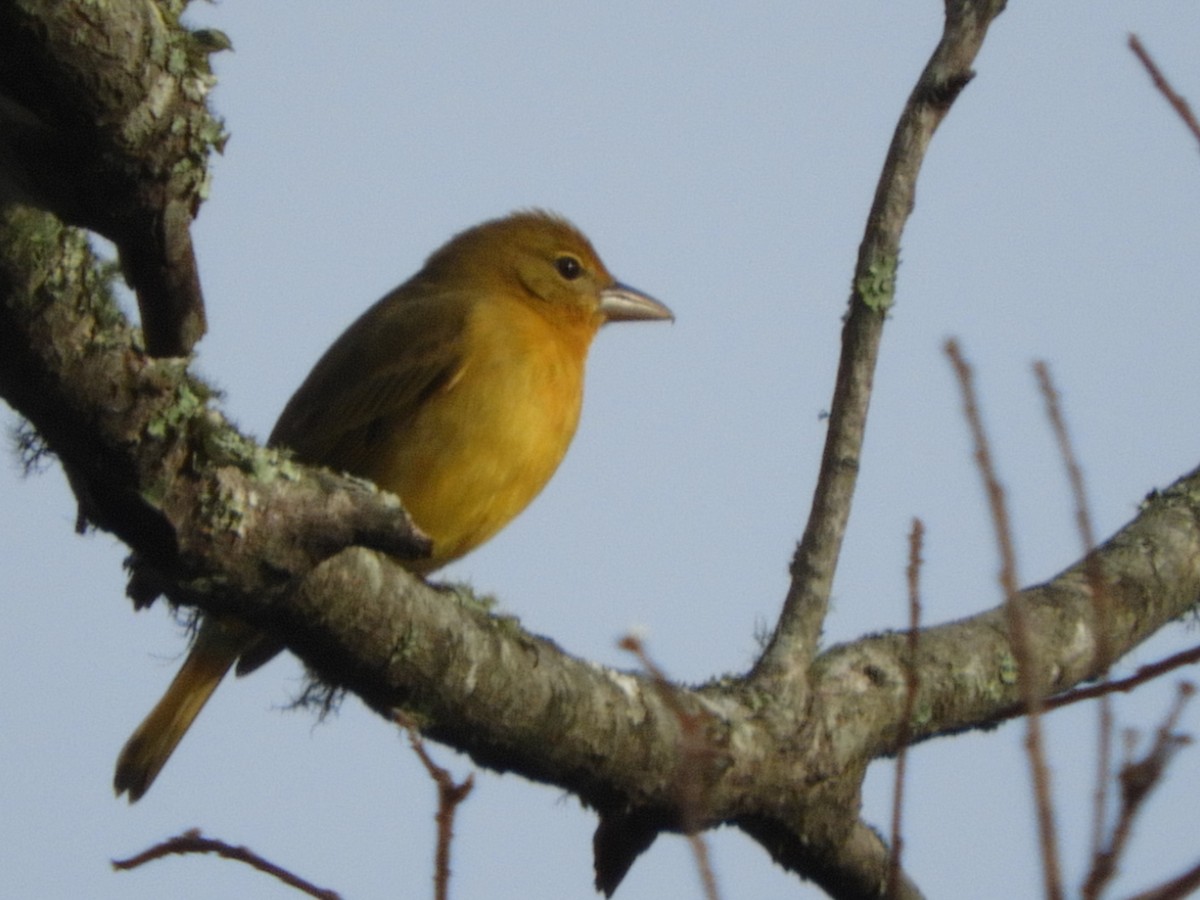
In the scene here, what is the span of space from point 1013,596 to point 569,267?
210 inches

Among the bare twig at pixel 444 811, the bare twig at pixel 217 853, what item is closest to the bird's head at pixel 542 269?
the bare twig at pixel 217 853

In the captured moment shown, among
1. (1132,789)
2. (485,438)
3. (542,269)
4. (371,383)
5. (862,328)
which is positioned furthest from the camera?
(542,269)

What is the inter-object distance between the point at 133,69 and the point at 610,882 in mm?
2328

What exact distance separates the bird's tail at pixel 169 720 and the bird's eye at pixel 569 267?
225 cm

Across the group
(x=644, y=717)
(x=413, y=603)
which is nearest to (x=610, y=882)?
(x=644, y=717)

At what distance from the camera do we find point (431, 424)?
222 inches

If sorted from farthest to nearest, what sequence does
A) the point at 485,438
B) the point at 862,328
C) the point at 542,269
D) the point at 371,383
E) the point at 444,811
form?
the point at 542,269, the point at 371,383, the point at 485,438, the point at 862,328, the point at 444,811

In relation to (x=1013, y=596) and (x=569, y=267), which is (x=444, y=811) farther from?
(x=569, y=267)

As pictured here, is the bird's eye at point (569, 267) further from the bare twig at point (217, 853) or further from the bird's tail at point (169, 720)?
the bare twig at point (217, 853)

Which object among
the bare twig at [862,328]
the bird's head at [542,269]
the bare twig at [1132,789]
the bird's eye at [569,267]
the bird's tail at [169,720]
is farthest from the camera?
the bird's eye at [569,267]

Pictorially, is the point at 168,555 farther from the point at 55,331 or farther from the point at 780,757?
the point at 780,757

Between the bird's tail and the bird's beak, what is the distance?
2.30m

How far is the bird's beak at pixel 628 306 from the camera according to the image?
23.4ft

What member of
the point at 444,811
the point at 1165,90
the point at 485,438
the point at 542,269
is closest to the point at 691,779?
the point at 444,811
